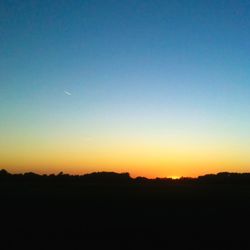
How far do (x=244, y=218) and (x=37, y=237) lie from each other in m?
16.2

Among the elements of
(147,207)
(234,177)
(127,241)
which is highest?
(234,177)

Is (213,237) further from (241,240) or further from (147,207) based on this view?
(147,207)

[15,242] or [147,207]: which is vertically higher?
[147,207]

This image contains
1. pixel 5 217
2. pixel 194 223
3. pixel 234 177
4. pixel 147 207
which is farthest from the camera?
pixel 234 177

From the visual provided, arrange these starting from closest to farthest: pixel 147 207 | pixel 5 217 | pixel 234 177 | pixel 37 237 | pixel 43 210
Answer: pixel 37 237, pixel 5 217, pixel 43 210, pixel 147 207, pixel 234 177

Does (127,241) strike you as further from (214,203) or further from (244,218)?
(214,203)

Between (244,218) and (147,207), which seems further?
(147,207)

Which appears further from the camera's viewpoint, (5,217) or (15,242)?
(5,217)

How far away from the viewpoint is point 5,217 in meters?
30.1

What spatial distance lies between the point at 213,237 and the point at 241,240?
1.66 meters

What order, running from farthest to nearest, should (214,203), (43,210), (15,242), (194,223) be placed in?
(214,203) < (43,210) < (194,223) < (15,242)

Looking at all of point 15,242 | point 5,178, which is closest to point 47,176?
point 5,178

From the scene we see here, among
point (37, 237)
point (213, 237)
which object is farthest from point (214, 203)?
point (37, 237)

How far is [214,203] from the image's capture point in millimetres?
40031
